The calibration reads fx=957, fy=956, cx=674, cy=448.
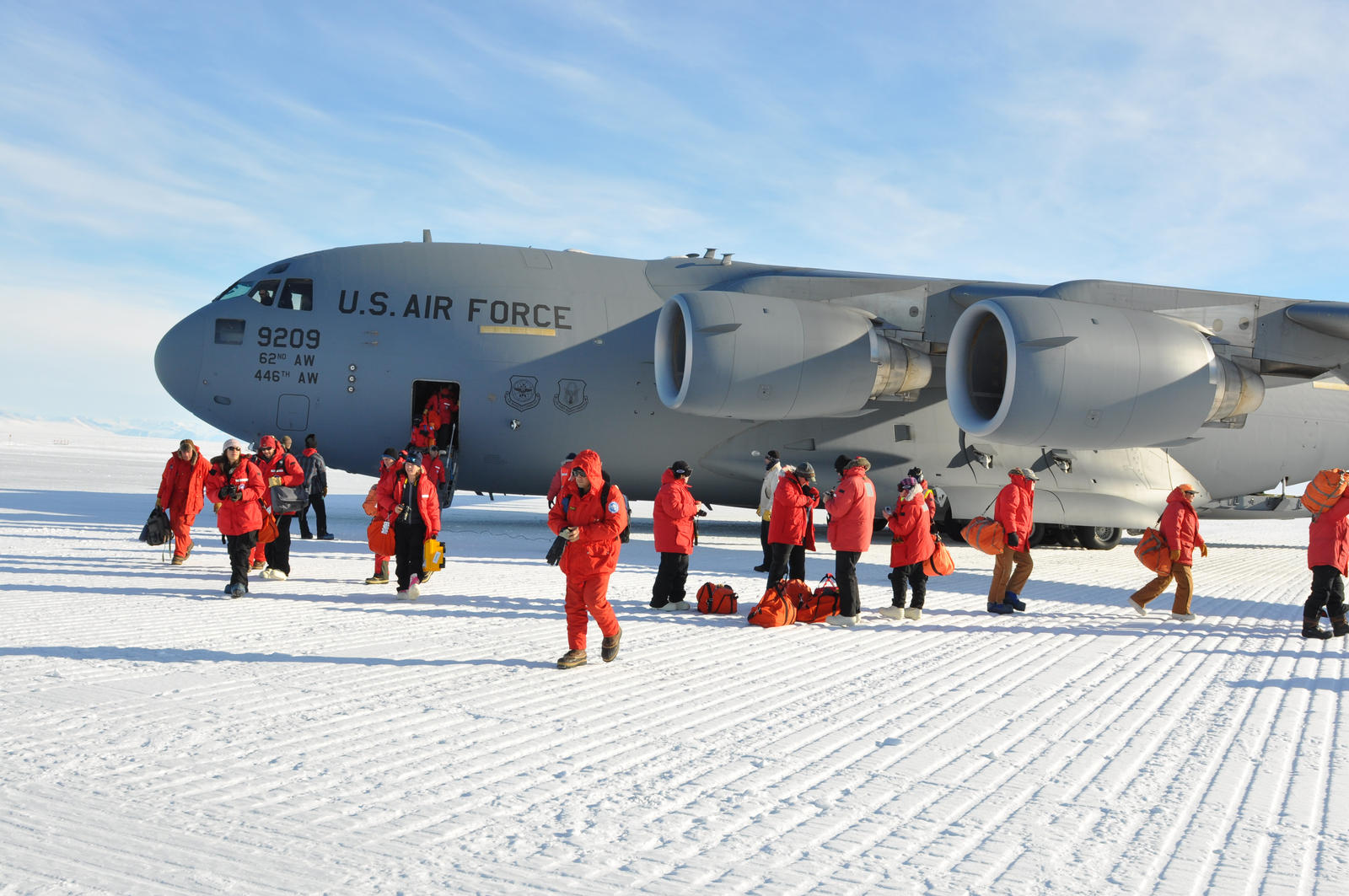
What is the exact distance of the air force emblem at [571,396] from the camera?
1335 cm

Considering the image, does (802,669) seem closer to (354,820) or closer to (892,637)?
(892,637)

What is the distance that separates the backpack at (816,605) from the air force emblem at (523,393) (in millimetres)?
6416

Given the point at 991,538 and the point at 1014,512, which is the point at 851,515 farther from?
the point at 1014,512

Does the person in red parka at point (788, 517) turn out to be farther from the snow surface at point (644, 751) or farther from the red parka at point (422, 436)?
the red parka at point (422, 436)

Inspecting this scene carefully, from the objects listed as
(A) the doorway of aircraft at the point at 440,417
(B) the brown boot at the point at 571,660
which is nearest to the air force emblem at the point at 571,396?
(A) the doorway of aircraft at the point at 440,417

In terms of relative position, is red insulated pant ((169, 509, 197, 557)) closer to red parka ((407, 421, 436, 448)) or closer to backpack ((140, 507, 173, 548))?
backpack ((140, 507, 173, 548))

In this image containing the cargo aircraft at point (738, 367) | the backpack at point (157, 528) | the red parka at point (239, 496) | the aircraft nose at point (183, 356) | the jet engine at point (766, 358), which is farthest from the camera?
the aircraft nose at point (183, 356)

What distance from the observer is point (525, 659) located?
5.89m

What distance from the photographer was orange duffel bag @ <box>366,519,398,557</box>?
27.7ft

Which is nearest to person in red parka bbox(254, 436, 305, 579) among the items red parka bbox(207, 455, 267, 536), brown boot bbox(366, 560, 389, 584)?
red parka bbox(207, 455, 267, 536)

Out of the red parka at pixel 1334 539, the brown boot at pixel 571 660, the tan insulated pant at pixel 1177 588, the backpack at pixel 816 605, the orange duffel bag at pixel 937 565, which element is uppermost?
the red parka at pixel 1334 539

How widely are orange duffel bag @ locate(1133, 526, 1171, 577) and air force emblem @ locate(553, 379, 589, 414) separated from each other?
7.51 m

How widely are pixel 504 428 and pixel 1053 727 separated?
969cm

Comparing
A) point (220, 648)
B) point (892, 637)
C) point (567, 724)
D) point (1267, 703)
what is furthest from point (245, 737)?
point (1267, 703)
